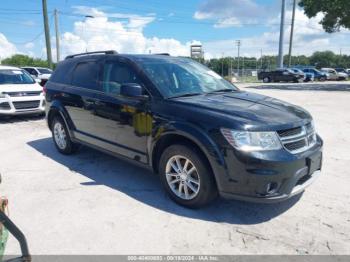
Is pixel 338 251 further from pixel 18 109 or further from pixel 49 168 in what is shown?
pixel 18 109

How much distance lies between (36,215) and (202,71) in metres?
3.00

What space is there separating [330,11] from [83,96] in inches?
1014

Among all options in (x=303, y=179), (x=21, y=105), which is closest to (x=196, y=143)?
(x=303, y=179)

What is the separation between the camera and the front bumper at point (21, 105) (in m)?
9.59

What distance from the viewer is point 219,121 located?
11.3ft

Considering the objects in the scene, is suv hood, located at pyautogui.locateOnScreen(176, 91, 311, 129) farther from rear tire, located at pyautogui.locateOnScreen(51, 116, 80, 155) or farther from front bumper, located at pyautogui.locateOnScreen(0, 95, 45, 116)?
front bumper, located at pyautogui.locateOnScreen(0, 95, 45, 116)

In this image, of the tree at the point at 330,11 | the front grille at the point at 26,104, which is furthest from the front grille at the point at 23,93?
the tree at the point at 330,11

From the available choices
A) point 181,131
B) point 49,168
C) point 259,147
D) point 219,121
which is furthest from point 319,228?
point 49,168

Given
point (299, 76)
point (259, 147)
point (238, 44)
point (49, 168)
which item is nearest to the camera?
point (259, 147)

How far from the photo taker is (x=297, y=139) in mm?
3580

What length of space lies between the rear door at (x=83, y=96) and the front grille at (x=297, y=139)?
113 inches

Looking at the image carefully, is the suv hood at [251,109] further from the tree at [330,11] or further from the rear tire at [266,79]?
the rear tire at [266,79]

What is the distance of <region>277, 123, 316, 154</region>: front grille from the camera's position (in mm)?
3453

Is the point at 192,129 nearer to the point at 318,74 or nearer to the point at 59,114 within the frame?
the point at 59,114
